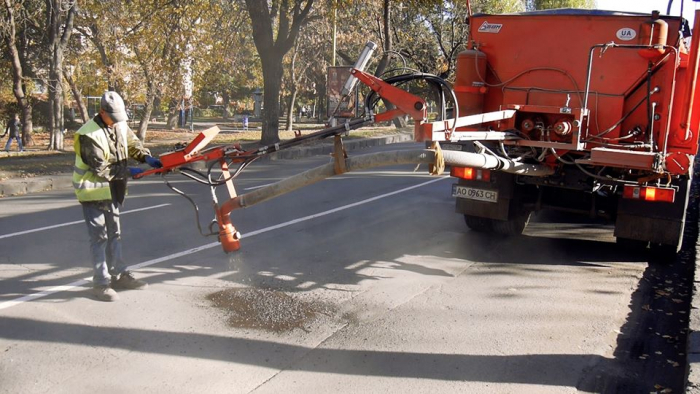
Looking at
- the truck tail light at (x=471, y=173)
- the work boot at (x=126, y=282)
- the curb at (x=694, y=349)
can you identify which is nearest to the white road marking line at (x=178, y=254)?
the work boot at (x=126, y=282)

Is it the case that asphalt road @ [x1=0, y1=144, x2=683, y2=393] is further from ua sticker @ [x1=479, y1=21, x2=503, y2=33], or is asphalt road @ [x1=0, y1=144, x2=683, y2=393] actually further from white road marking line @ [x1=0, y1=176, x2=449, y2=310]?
ua sticker @ [x1=479, y1=21, x2=503, y2=33]

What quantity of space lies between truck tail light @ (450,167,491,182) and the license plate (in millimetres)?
176

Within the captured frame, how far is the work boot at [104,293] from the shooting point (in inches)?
206

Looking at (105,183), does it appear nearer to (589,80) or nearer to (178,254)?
(178,254)

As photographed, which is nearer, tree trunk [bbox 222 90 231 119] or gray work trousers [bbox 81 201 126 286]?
gray work trousers [bbox 81 201 126 286]

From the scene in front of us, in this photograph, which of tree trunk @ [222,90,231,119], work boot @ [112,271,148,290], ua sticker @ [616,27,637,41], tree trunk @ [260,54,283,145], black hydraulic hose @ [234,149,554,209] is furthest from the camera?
tree trunk @ [222,90,231,119]

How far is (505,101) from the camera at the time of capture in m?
7.29

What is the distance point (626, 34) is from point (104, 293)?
5751 millimetres

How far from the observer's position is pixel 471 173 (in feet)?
23.7

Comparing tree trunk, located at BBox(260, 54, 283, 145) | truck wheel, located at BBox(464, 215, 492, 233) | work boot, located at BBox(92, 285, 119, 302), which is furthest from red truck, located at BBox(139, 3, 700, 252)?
tree trunk, located at BBox(260, 54, 283, 145)

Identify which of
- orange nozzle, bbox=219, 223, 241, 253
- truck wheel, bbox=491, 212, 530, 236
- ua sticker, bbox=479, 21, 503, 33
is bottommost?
truck wheel, bbox=491, 212, 530, 236

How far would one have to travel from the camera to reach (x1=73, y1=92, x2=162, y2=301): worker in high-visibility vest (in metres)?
5.19

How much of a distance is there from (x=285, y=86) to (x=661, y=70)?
28631mm

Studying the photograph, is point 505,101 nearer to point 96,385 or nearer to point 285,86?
point 96,385
